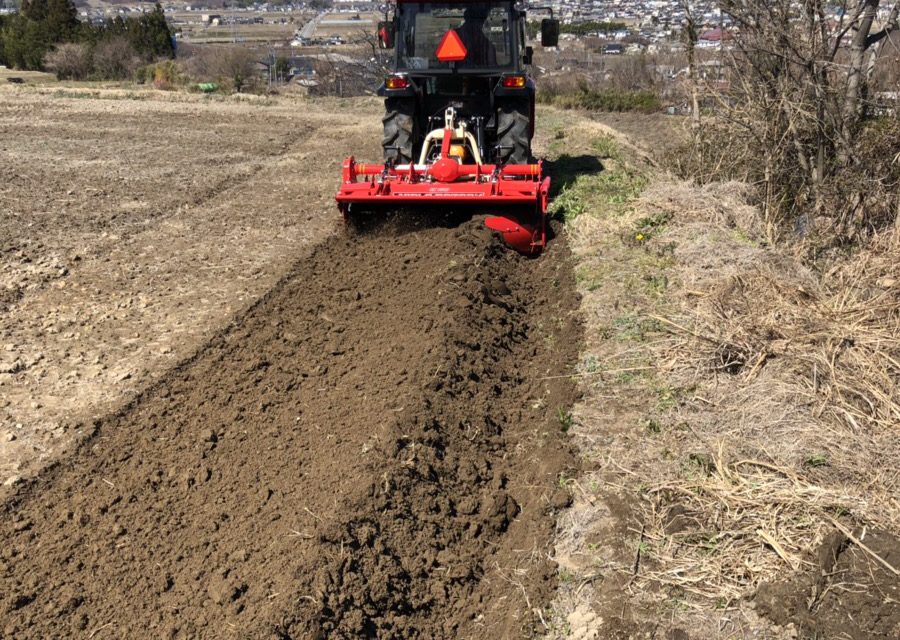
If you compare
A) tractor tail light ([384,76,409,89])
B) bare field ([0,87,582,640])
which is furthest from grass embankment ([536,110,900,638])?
tractor tail light ([384,76,409,89])

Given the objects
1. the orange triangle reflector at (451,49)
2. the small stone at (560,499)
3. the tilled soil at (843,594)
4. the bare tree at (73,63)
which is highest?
the bare tree at (73,63)

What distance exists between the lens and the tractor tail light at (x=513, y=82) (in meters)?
8.83

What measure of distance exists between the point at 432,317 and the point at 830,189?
4570mm

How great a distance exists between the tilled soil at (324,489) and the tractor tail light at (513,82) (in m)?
2.93

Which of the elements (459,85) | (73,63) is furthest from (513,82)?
(73,63)

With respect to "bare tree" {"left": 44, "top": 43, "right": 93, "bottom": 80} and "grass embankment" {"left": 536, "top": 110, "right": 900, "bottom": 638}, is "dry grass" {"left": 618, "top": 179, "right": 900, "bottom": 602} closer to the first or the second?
"grass embankment" {"left": 536, "top": 110, "right": 900, "bottom": 638}

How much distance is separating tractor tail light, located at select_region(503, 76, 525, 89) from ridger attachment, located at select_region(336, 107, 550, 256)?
0.86 m

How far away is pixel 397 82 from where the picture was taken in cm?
908

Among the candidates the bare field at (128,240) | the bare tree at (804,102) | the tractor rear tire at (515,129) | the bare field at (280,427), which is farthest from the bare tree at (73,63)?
the bare tree at (804,102)

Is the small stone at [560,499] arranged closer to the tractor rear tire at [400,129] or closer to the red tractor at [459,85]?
the red tractor at [459,85]

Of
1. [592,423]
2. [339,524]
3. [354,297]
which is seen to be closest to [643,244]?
[354,297]

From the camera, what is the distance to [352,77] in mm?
29094

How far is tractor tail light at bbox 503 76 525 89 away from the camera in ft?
29.0

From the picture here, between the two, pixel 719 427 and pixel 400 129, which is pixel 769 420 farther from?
pixel 400 129
